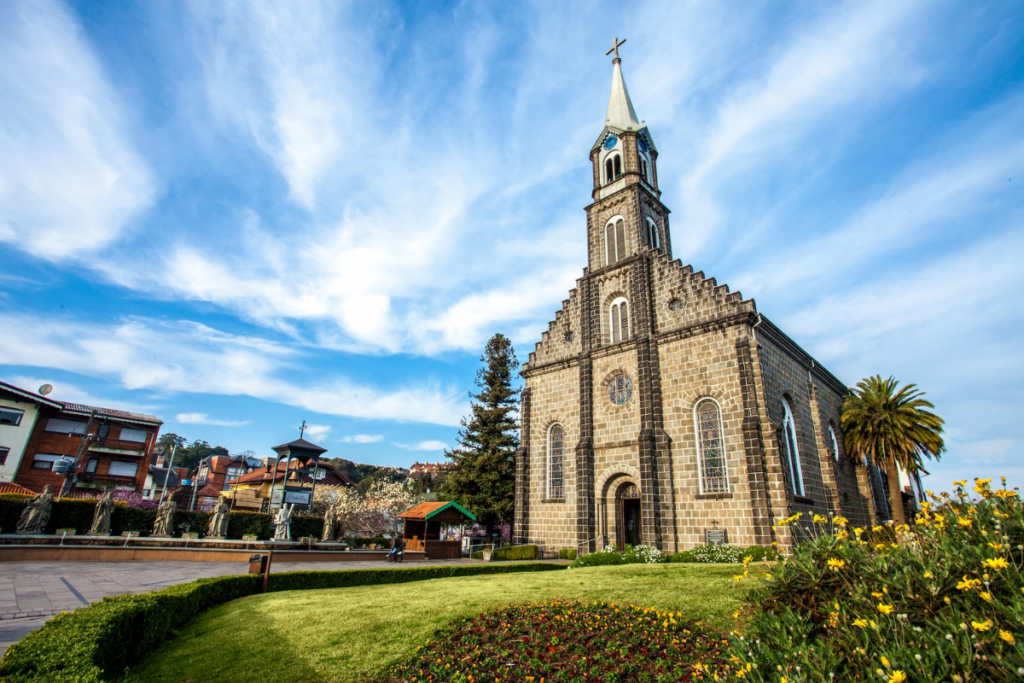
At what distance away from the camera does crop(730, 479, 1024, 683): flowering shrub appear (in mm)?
3447

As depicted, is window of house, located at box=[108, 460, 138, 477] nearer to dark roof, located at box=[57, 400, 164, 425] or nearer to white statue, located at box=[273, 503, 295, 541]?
dark roof, located at box=[57, 400, 164, 425]

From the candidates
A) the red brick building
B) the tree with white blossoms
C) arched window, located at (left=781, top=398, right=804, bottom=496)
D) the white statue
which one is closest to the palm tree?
arched window, located at (left=781, top=398, right=804, bottom=496)

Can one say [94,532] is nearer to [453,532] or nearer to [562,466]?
[562,466]

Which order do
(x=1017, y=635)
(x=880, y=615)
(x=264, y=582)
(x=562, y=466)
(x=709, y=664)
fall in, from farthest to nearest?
(x=562, y=466) → (x=264, y=582) → (x=709, y=664) → (x=880, y=615) → (x=1017, y=635)

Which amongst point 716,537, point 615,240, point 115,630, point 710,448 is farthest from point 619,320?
point 115,630

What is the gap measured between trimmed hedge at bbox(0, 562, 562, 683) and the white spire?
98.2ft

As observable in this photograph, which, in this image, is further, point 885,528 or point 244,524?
point 244,524

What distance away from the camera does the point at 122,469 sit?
1793 inches

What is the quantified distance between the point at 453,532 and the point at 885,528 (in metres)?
42.1

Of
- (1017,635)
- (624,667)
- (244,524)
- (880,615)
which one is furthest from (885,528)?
(244,524)

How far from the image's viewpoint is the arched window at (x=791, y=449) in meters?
21.0

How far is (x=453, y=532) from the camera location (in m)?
44.4

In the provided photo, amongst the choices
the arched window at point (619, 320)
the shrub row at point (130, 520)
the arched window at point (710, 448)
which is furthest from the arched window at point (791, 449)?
the shrub row at point (130, 520)

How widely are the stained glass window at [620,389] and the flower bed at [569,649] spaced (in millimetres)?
16396
